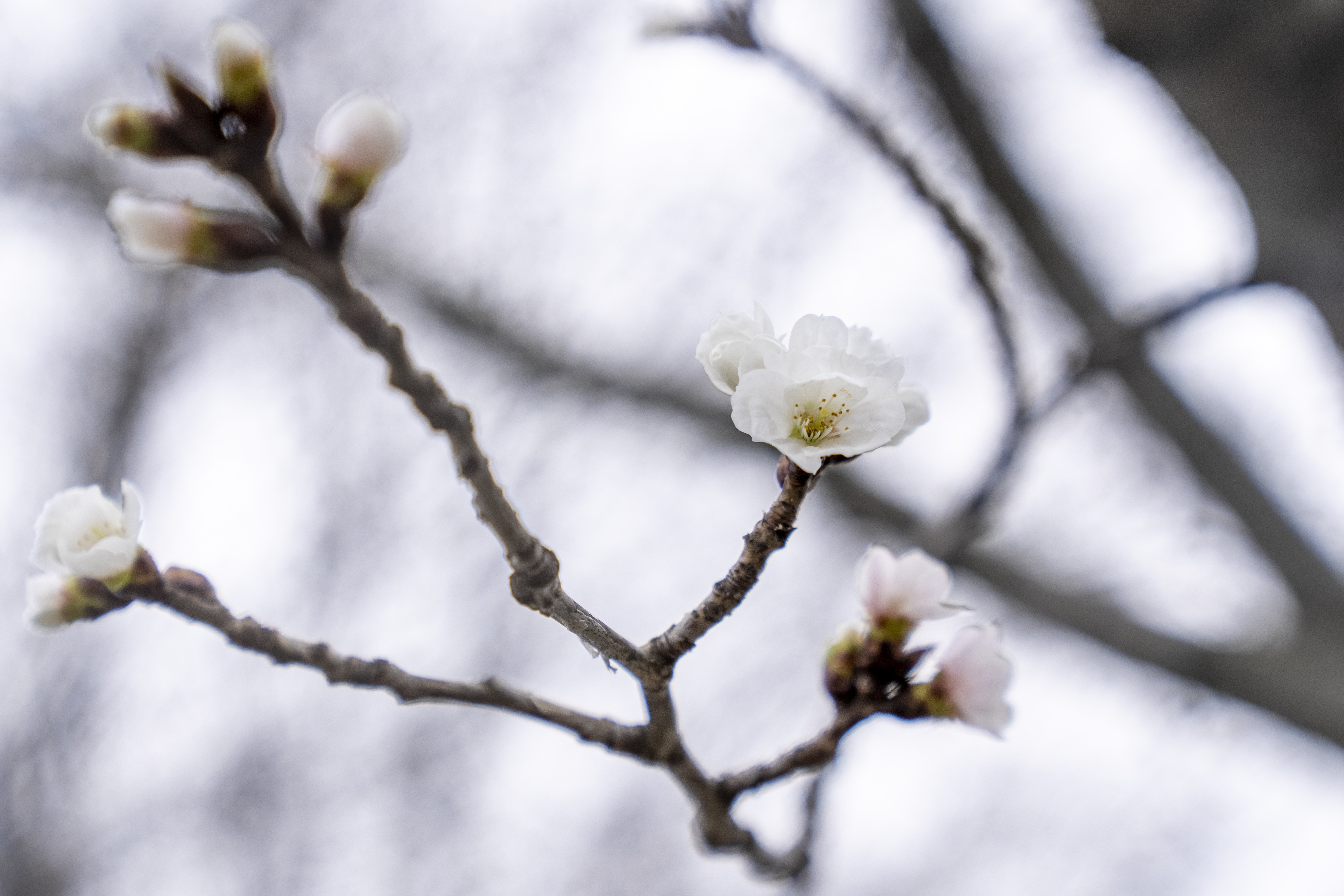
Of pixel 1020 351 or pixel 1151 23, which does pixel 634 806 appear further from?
pixel 1151 23

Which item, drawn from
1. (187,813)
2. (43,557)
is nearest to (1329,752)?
(43,557)

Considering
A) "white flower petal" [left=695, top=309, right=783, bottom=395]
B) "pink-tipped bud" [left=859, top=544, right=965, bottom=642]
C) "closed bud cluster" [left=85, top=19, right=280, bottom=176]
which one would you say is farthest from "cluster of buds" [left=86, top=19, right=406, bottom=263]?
"pink-tipped bud" [left=859, top=544, right=965, bottom=642]

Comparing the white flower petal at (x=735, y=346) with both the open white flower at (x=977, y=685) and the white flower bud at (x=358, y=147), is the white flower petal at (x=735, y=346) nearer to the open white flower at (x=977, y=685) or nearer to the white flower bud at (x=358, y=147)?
the white flower bud at (x=358, y=147)

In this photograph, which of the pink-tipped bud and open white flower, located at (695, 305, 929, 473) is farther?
the pink-tipped bud

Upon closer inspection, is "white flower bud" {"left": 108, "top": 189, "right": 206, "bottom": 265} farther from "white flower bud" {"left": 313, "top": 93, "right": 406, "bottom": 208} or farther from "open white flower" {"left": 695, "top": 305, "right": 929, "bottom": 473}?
"open white flower" {"left": 695, "top": 305, "right": 929, "bottom": 473}

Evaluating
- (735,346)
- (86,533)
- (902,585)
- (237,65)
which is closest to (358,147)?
(237,65)

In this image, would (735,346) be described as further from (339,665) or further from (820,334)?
(339,665)

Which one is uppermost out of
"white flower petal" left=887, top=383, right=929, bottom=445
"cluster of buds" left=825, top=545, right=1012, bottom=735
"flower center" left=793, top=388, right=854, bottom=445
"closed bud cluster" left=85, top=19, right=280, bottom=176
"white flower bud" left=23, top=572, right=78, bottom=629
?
"closed bud cluster" left=85, top=19, right=280, bottom=176

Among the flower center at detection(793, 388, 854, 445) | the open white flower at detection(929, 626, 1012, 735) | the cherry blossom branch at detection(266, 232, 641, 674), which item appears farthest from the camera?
the open white flower at detection(929, 626, 1012, 735)
